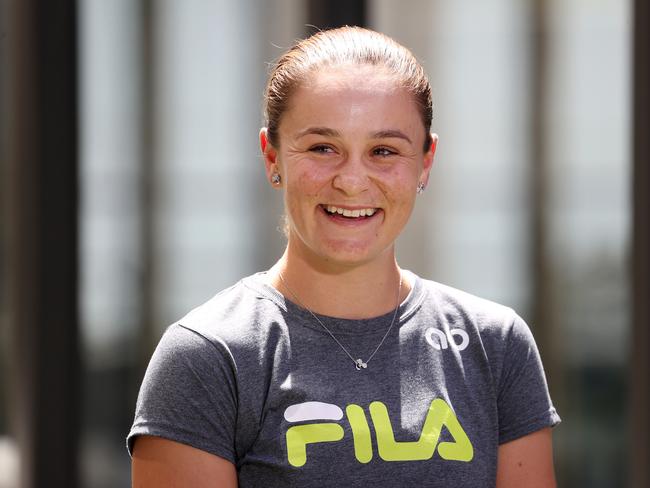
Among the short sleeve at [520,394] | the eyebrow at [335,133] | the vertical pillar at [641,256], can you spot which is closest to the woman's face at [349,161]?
the eyebrow at [335,133]

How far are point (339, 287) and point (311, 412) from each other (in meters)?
0.20

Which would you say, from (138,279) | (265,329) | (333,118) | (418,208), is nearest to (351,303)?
(265,329)

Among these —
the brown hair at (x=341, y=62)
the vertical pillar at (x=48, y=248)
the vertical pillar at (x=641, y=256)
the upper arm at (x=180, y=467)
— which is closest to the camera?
the upper arm at (x=180, y=467)

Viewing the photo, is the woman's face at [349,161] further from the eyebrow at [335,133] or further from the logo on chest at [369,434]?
the logo on chest at [369,434]

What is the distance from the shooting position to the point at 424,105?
5.27ft

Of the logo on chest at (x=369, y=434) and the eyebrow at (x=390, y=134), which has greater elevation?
the eyebrow at (x=390, y=134)

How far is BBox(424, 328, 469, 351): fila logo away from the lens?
158 centimetres

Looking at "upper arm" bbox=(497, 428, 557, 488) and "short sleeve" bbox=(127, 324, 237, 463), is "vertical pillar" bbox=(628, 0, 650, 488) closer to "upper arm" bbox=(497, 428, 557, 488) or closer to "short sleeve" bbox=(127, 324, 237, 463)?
"upper arm" bbox=(497, 428, 557, 488)

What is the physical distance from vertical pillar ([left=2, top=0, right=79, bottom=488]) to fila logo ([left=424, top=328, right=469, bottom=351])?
2.25 m

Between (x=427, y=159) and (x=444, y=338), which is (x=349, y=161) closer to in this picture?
(x=427, y=159)

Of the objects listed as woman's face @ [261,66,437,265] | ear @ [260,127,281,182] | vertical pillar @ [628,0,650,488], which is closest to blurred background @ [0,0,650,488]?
vertical pillar @ [628,0,650,488]

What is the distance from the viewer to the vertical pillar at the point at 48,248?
3641 millimetres

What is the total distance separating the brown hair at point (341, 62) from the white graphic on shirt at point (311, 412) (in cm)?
37

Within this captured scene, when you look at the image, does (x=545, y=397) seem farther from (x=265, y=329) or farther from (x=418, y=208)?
(x=418, y=208)
